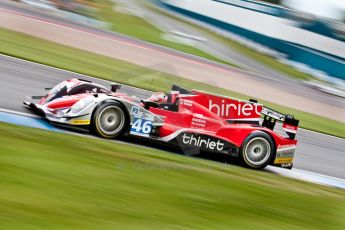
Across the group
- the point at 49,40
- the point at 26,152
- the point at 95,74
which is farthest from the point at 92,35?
the point at 26,152

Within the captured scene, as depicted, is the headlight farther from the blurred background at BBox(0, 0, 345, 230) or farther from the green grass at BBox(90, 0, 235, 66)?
the green grass at BBox(90, 0, 235, 66)

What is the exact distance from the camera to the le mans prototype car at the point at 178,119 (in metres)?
7.65

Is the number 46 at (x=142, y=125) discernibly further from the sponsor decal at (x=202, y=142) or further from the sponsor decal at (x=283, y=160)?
the sponsor decal at (x=283, y=160)

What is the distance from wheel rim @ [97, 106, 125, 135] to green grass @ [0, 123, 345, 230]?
0.76ft

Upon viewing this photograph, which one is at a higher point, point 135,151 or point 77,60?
point 77,60

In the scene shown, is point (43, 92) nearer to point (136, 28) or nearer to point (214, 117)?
point (214, 117)

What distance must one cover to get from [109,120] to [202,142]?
4.49 ft

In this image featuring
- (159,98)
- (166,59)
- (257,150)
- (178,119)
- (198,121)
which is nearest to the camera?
(178,119)

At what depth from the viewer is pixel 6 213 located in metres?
4.08

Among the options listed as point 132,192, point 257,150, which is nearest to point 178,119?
point 257,150

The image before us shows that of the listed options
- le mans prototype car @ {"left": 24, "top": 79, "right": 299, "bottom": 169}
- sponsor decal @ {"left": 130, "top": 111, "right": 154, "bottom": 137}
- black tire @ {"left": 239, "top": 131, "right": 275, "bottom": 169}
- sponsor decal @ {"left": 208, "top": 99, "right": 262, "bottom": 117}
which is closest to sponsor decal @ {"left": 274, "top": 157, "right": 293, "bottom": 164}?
le mans prototype car @ {"left": 24, "top": 79, "right": 299, "bottom": 169}

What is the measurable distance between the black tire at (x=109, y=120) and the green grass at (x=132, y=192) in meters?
0.20

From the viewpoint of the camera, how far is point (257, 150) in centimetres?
850

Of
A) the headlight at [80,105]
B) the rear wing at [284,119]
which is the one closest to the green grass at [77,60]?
the rear wing at [284,119]
